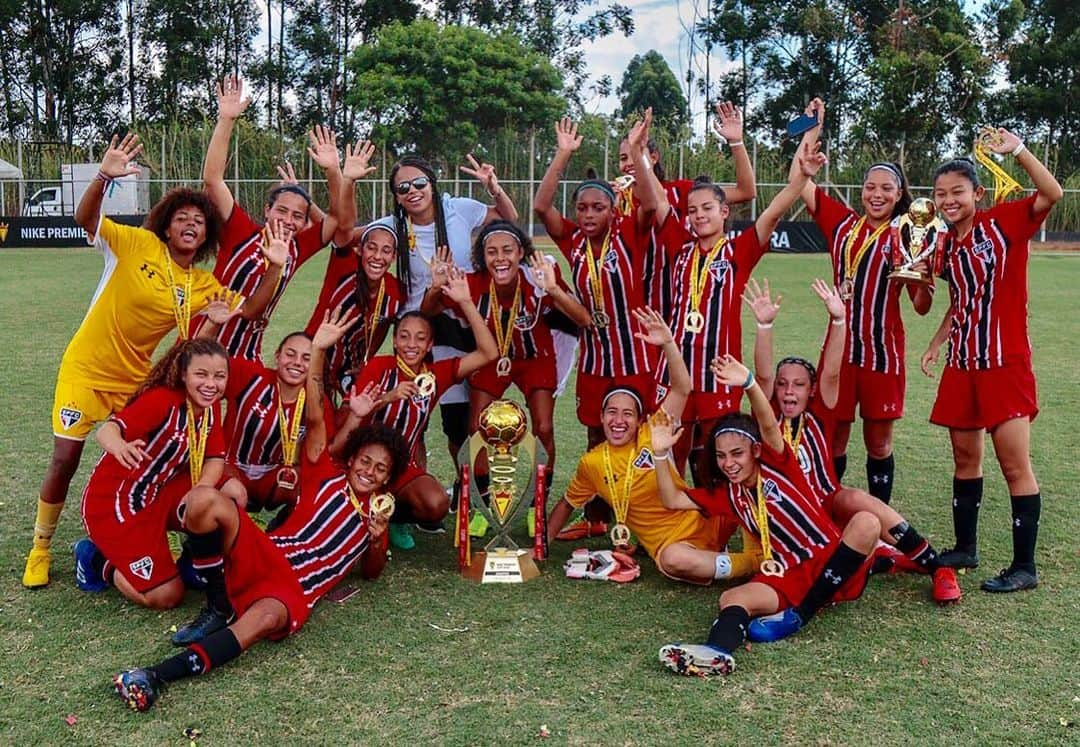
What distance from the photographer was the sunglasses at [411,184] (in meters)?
5.00

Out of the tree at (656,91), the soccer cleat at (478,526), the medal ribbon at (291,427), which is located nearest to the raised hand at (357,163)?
the medal ribbon at (291,427)

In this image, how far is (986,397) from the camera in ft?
13.9

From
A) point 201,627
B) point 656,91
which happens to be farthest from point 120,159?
point 656,91

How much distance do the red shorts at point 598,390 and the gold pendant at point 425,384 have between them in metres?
0.84

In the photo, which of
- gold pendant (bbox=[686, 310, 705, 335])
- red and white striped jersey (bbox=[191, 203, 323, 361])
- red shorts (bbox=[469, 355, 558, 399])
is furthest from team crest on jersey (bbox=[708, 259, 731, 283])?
red and white striped jersey (bbox=[191, 203, 323, 361])

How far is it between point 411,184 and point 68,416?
199 cm

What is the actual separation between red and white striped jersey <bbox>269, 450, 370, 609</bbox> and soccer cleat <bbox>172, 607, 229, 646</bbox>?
13.0 inches

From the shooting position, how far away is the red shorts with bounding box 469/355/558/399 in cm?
513

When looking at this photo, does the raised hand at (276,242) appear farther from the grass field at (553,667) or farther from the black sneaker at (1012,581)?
the black sneaker at (1012,581)

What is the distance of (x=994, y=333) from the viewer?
4.24m

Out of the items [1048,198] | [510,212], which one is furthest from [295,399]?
[1048,198]

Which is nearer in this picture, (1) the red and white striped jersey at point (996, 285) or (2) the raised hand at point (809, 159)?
(1) the red and white striped jersey at point (996, 285)

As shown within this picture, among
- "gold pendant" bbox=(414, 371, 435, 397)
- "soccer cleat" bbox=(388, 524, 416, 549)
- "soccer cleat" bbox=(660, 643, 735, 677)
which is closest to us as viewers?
"soccer cleat" bbox=(660, 643, 735, 677)

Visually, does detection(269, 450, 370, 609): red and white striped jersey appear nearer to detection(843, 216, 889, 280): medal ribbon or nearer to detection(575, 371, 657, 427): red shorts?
detection(575, 371, 657, 427): red shorts
